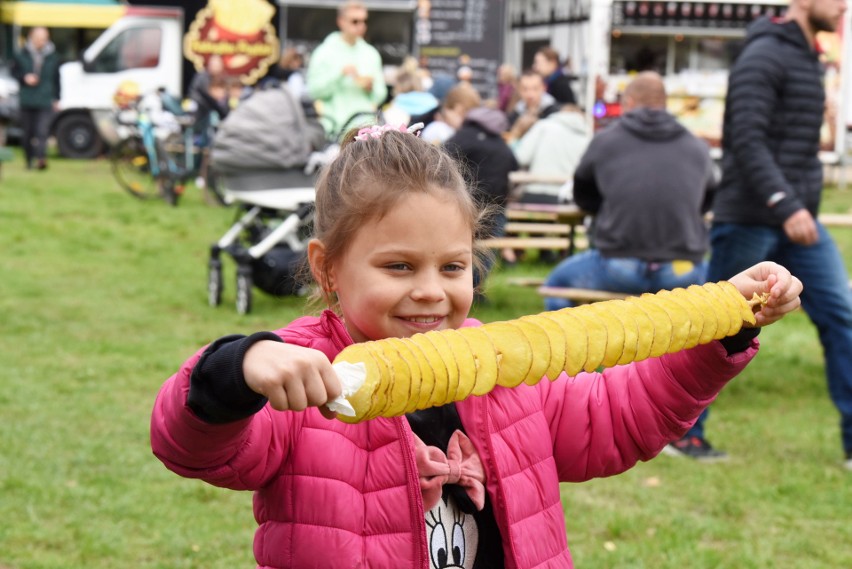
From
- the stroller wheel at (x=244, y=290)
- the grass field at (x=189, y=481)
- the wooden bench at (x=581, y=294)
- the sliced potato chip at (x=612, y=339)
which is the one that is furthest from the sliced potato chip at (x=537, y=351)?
the stroller wheel at (x=244, y=290)

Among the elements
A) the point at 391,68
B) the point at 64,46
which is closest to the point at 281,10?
the point at 391,68

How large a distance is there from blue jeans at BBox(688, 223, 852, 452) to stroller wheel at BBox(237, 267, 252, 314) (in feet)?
14.7

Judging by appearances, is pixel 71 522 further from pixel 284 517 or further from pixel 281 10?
pixel 281 10

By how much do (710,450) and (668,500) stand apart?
78 centimetres

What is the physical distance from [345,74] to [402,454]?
31.8ft

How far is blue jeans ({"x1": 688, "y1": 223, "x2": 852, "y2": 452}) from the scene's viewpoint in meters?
5.87

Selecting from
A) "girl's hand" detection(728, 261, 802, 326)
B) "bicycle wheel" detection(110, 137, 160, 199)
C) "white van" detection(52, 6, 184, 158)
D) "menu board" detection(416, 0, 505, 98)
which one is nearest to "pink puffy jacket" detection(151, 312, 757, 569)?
"girl's hand" detection(728, 261, 802, 326)

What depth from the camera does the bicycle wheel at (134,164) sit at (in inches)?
747

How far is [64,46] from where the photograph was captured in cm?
2588

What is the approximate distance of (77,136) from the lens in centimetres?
2370

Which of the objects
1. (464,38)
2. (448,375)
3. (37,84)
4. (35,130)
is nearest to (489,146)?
(448,375)

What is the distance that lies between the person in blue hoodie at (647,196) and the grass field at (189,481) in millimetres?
977

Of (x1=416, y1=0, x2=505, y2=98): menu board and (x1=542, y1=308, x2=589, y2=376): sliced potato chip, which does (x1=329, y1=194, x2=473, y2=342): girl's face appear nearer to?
(x1=542, y1=308, x2=589, y2=376): sliced potato chip

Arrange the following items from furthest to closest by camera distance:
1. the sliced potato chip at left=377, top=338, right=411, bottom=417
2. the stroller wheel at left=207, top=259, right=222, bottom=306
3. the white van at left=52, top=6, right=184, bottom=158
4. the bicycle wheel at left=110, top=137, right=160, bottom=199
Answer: the white van at left=52, top=6, right=184, bottom=158, the bicycle wheel at left=110, top=137, right=160, bottom=199, the stroller wheel at left=207, top=259, right=222, bottom=306, the sliced potato chip at left=377, top=338, right=411, bottom=417
